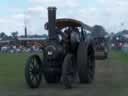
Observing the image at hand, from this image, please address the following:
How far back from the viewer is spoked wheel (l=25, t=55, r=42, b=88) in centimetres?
1416

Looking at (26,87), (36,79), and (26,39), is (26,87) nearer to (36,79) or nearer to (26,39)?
(36,79)

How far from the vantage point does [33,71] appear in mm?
14625

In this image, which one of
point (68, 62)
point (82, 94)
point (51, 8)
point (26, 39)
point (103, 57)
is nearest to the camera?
point (82, 94)

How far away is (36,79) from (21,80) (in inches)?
94.0

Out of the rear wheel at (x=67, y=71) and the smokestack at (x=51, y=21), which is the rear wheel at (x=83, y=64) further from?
the smokestack at (x=51, y=21)

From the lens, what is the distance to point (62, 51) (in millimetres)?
14797

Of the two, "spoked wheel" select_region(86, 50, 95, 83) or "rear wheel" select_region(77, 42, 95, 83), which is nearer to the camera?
"rear wheel" select_region(77, 42, 95, 83)

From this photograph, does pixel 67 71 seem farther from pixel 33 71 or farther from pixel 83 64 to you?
pixel 33 71

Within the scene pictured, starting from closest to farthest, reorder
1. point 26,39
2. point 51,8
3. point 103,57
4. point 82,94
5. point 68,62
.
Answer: point 82,94 → point 68,62 → point 51,8 → point 103,57 → point 26,39

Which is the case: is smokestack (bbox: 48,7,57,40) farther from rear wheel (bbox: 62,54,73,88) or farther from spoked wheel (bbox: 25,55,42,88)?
rear wheel (bbox: 62,54,73,88)

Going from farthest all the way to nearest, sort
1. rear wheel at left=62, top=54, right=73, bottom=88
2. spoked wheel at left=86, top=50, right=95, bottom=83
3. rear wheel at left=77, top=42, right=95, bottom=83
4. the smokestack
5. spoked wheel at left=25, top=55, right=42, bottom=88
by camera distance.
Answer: spoked wheel at left=86, top=50, right=95, bottom=83, the smokestack, rear wheel at left=77, top=42, right=95, bottom=83, rear wheel at left=62, top=54, right=73, bottom=88, spoked wheel at left=25, top=55, right=42, bottom=88

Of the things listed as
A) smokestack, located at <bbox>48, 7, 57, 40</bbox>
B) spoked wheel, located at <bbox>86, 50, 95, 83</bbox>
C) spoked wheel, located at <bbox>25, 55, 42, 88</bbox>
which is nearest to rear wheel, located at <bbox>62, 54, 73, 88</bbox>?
spoked wheel, located at <bbox>25, 55, 42, 88</bbox>

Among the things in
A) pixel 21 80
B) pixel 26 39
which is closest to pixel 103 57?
pixel 21 80

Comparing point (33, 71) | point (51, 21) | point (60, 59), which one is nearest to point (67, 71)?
point (60, 59)
